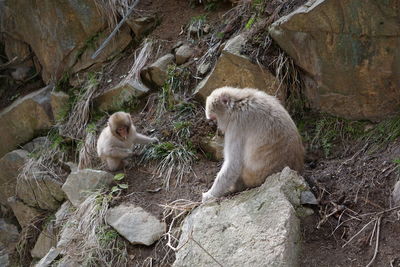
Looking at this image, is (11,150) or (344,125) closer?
(344,125)

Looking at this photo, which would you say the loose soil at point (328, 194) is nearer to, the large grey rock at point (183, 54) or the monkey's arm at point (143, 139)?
the monkey's arm at point (143, 139)

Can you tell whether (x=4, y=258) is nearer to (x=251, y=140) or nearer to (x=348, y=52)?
(x=251, y=140)

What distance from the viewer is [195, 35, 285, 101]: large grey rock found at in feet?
18.9

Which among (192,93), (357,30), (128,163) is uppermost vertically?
(357,30)

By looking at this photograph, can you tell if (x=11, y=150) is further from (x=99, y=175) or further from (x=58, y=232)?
(x=99, y=175)

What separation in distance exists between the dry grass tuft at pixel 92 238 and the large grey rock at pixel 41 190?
141 centimetres

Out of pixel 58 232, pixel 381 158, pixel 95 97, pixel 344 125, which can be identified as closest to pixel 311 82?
pixel 344 125

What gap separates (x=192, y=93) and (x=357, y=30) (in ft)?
7.65

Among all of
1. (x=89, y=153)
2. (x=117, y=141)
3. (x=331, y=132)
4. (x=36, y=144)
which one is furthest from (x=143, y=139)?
(x=36, y=144)

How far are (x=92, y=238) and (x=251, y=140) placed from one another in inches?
80.9

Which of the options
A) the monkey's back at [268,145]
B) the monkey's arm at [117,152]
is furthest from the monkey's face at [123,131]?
the monkey's back at [268,145]

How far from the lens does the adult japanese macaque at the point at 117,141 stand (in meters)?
5.70

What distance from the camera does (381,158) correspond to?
4570mm

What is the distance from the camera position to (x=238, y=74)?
5918 millimetres
